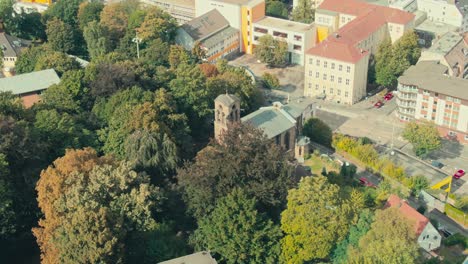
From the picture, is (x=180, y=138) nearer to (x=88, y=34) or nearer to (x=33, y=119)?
(x=33, y=119)

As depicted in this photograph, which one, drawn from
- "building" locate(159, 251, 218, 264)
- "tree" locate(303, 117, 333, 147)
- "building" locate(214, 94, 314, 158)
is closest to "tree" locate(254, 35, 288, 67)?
"tree" locate(303, 117, 333, 147)

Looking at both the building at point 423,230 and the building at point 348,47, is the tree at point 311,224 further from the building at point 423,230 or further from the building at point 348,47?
the building at point 348,47

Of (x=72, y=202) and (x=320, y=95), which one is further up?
(x=72, y=202)

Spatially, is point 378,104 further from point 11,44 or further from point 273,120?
point 11,44

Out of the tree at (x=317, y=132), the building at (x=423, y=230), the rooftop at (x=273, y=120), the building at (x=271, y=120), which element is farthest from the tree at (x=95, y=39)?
the building at (x=423, y=230)

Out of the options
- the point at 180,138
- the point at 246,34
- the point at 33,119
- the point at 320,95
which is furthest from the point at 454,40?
the point at 33,119

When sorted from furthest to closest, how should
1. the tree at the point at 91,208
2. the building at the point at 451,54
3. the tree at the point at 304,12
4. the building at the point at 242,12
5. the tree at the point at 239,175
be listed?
the tree at the point at 304,12 → the building at the point at 242,12 → the building at the point at 451,54 → the tree at the point at 239,175 → the tree at the point at 91,208
